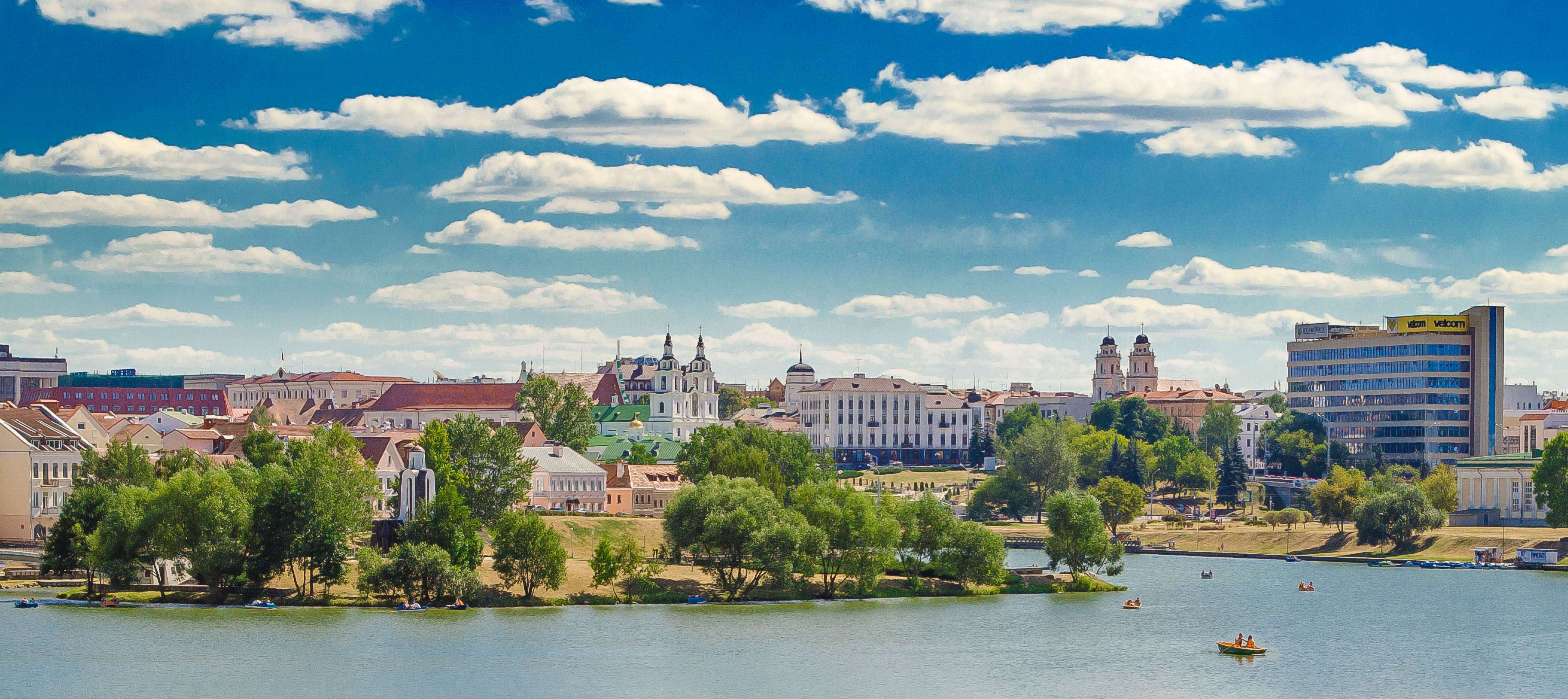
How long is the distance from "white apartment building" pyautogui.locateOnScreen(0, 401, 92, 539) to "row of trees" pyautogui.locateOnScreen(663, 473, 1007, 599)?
46.3 meters

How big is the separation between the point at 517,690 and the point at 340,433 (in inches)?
2320

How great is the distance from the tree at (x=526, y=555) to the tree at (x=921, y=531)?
20346 millimetres

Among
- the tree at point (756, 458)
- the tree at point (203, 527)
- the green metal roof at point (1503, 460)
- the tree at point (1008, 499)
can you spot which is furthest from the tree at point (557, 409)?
the tree at point (203, 527)

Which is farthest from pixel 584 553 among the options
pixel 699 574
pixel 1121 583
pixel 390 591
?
pixel 1121 583

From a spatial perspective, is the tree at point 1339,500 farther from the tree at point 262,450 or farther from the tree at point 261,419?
the tree at point 261,419

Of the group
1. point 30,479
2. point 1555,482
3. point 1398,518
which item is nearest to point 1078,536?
point 1398,518

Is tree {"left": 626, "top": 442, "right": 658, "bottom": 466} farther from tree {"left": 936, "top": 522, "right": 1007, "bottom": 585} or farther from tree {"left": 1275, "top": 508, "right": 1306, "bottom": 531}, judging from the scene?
tree {"left": 936, "top": 522, "right": 1007, "bottom": 585}

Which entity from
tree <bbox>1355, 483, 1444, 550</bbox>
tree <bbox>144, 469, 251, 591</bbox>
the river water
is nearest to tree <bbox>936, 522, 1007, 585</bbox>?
the river water

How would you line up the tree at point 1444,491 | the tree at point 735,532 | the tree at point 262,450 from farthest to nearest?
the tree at point 1444,491, the tree at point 262,450, the tree at point 735,532

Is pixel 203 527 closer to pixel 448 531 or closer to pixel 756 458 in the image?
pixel 448 531

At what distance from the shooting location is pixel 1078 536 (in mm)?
115750

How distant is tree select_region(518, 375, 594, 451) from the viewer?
190375 mm

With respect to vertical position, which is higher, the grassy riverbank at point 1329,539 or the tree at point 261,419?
the tree at point 261,419

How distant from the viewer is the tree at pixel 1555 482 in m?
142
